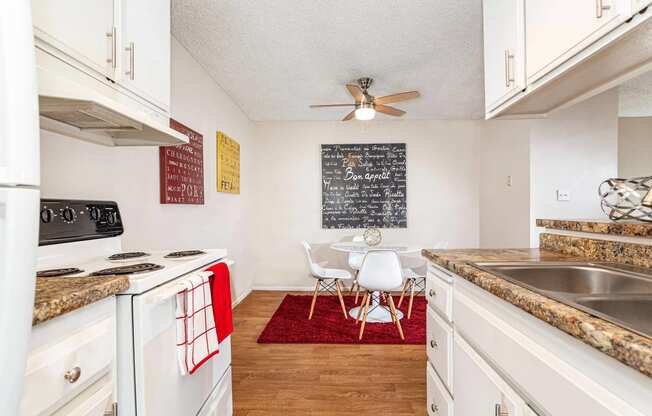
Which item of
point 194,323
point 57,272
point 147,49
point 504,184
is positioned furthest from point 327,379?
point 504,184

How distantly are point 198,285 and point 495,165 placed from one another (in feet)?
12.6

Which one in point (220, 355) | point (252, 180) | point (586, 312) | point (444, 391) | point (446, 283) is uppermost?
A: point (252, 180)

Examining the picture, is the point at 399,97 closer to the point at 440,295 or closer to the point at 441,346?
the point at 440,295

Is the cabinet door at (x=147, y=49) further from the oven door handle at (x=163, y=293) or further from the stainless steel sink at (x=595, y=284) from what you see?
the stainless steel sink at (x=595, y=284)

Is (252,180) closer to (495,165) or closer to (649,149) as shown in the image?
(495,165)

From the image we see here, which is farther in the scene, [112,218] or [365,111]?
[365,111]

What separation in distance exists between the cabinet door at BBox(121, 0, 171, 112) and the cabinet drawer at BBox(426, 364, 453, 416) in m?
1.75

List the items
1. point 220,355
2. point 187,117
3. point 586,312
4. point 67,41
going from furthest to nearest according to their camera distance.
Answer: point 187,117 → point 220,355 → point 67,41 → point 586,312

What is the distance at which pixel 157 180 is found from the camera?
2180 millimetres

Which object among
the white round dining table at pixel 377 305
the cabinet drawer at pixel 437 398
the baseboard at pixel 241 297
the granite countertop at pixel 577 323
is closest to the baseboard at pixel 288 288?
the baseboard at pixel 241 297

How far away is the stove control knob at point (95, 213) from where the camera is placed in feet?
4.71

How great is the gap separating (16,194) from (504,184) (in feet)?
13.7

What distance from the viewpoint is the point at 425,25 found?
88.7 inches

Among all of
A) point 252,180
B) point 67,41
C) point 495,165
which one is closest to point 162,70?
point 67,41
